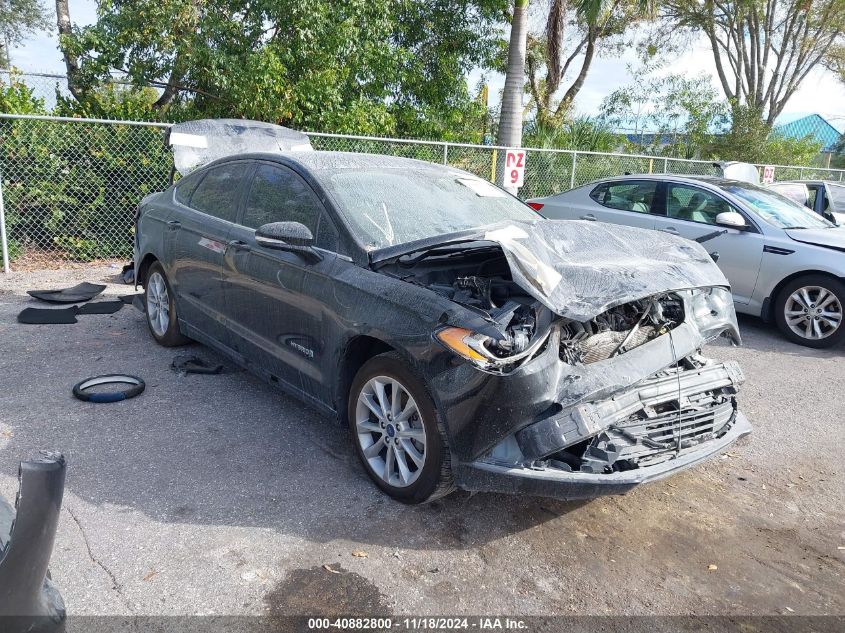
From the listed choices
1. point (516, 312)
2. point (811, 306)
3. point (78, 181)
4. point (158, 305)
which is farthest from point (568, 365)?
point (78, 181)

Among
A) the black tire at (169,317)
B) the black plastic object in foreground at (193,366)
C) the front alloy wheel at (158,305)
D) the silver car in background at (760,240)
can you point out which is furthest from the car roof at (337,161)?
the silver car in background at (760,240)

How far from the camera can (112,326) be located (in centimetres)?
645

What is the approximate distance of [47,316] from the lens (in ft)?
21.5

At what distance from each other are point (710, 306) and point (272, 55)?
8.76m

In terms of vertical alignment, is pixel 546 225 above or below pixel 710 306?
above

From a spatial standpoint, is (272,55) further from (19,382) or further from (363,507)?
(363,507)

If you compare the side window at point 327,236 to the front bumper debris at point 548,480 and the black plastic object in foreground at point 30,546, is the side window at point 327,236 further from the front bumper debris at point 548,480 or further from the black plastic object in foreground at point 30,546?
the black plastic object in foreground at point 30,546

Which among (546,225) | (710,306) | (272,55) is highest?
(272,55)

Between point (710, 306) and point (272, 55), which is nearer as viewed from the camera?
point (710, 306)

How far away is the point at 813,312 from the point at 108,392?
6523 millimetres

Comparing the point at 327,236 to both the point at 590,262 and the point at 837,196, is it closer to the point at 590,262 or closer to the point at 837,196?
the point at 590,262

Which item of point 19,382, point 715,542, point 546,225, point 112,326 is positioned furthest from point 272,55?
point 715,542

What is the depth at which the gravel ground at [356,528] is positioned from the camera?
110 inches

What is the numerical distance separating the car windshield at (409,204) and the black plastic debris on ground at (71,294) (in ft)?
15.0
